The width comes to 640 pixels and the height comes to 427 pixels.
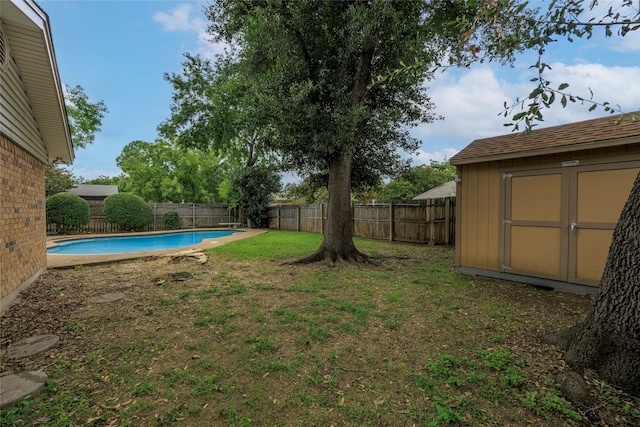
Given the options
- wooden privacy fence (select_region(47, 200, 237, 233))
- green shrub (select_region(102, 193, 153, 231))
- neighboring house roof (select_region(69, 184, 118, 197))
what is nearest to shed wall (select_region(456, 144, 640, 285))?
green shrub (select_region(102, 193, 153, 231))

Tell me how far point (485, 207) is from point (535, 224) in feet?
2.89

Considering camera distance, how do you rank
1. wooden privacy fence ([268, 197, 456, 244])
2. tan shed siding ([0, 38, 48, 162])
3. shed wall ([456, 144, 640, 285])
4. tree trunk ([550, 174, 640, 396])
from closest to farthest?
tree trunk ([550, 174, 640, 396]), tan shed siding ([0, 38, 48, 162]), shed wall ([456, 144, 640, 285]), wooden privacy fence ([268, 197, 456, 244])

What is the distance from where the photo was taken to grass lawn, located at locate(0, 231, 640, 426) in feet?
6.93

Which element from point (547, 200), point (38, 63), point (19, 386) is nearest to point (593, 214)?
point (547, 200)

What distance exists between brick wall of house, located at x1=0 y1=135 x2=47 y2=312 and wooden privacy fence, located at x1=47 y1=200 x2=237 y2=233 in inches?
432

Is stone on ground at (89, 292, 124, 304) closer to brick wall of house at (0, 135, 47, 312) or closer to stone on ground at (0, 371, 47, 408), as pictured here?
brick wall of house at (0, 135, 47, 312)

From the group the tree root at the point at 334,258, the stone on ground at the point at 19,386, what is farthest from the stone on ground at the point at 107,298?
the tree root at the point at 334,258

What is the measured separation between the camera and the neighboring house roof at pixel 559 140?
438 centimetres

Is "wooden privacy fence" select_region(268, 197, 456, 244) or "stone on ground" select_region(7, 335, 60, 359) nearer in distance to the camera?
"stone on ground" select_region(7, 335, 60, 359)

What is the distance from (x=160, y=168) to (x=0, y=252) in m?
22.3

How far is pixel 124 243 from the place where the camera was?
1271 cm

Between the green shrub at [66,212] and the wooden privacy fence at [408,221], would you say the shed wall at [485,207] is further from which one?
the green shrub at [66,212]

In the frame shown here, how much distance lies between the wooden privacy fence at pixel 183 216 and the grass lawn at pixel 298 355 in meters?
12.0

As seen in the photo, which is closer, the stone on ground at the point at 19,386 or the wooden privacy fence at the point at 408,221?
the stone on ground at the point at 19,386
